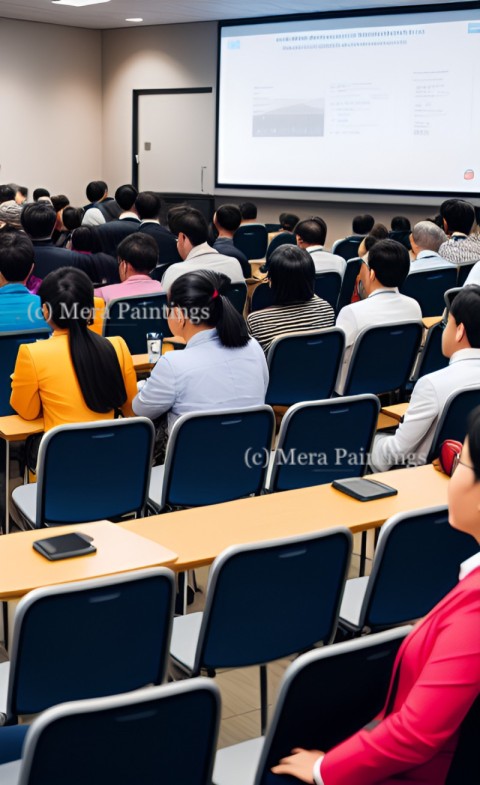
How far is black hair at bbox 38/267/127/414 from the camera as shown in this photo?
381 centimetres

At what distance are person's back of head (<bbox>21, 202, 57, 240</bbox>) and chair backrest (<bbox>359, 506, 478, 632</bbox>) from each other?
184 inches

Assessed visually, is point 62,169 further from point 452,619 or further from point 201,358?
point 452,619

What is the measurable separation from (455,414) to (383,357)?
138cm

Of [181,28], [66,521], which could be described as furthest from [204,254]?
[181,28]

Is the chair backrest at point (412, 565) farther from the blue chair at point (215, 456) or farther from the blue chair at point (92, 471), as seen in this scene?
the blue chair at point (92, 471)

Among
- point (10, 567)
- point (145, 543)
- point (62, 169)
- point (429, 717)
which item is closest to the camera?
point (429, 717)

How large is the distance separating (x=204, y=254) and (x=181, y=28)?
327 inches

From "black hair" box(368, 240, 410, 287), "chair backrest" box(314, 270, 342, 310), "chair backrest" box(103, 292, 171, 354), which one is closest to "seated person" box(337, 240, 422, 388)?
"black hair" box(368, 240, 410, 287)

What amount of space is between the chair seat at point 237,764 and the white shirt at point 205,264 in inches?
179

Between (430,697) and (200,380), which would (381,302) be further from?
(430,697)

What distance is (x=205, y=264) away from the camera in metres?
6.60

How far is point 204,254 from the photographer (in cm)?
668

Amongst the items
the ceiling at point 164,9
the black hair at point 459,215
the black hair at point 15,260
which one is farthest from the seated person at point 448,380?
the ceiling at point 164,9

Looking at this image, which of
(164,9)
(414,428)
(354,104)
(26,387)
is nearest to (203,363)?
(26,387)
